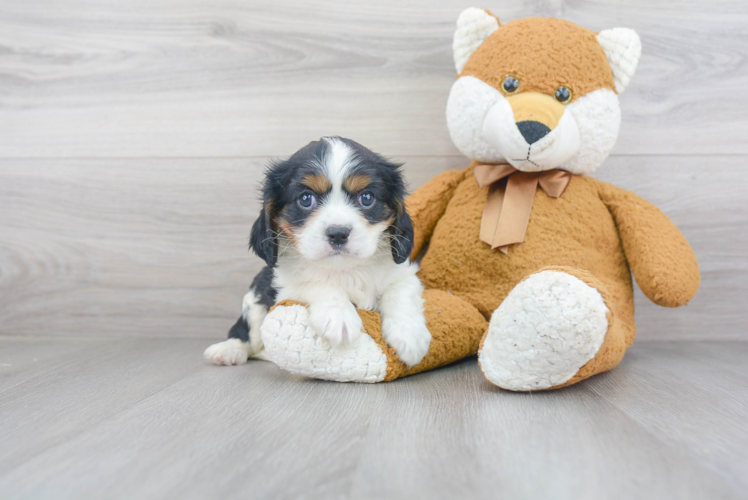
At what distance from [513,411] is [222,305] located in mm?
1336

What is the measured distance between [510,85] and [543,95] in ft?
0.32

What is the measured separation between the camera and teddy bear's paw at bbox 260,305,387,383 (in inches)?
51.0

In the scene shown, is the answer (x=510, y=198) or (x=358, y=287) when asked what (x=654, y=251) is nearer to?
(x=510, y=198)

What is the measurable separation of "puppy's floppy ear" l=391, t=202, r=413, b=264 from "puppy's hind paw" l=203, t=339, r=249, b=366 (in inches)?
23.1

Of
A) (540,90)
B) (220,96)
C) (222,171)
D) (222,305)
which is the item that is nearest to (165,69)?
(220,96)

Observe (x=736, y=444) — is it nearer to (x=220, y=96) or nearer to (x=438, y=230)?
(x=438, y=230)

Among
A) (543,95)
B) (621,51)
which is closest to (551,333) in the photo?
(543,95)

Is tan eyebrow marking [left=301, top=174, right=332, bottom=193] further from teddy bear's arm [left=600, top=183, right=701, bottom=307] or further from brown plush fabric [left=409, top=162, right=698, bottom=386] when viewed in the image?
teddy bear's arm [left=600, top=183, right=701, bottom=307]

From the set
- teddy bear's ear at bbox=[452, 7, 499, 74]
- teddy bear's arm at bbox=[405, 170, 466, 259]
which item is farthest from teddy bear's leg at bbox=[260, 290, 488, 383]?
teddy bear's ear at bbox=[452, 7, 499, 74]

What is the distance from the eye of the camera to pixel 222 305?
2100 millimetres

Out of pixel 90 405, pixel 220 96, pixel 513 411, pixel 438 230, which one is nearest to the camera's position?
pixel 513 411

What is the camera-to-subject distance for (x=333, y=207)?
4.41 feet

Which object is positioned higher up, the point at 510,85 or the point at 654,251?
the point at 510,85

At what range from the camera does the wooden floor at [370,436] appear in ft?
→ 2.62
